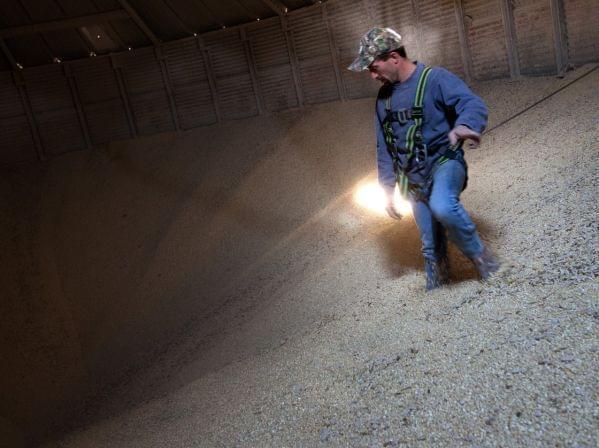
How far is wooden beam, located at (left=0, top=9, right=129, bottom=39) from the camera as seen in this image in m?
11.5

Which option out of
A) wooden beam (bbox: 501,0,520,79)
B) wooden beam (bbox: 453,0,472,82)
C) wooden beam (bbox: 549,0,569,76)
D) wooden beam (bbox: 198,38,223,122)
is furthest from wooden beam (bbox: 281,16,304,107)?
wooden beam (bbox: 549,0,569,76)

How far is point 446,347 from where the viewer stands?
2799mm

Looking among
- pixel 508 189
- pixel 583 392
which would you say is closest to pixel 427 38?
pixel 508 189

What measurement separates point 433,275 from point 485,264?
444mm

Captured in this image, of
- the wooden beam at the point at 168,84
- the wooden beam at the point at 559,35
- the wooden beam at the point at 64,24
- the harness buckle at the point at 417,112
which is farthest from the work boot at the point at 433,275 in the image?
the wooden beam at the point at 64,24

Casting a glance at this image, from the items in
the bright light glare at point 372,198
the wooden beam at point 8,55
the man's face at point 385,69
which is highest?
the wooden beam at point 8,55

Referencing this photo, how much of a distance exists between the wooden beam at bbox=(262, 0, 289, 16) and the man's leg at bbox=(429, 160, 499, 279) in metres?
8.83

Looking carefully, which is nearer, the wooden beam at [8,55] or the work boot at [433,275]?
the work boot at [433,275]

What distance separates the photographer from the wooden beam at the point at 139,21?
11289 mm

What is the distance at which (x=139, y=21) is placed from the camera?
11656 millimetres

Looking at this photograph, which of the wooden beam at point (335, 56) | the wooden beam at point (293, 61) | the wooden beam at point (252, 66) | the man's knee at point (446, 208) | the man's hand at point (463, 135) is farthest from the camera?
the wooden beam at point (252, 66)

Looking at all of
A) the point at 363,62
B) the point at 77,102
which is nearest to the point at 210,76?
the point at 77,102

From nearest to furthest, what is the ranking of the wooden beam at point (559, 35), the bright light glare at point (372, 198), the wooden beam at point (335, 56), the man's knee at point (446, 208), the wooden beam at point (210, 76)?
the man's knee at point (446, 208) < the bright light glare at point (372, 198) < the wooden beam at point (559, 35) < the wooden beam at point (335, 56) < the wooden beam at point (210, 76)

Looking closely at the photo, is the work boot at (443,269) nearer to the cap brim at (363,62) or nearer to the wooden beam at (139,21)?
the cap brim at (363,62)
